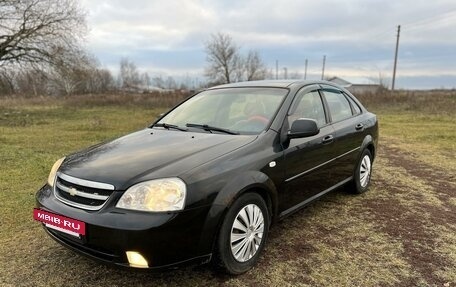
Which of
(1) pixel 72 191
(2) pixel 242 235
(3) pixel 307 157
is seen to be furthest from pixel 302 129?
(1) pixel 72 191

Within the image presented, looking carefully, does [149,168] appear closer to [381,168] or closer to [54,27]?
[381,168]

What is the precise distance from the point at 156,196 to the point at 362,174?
3.56 m

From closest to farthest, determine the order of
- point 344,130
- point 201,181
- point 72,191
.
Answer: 1. point 201,181
2. point 72,191
3. point 344,130

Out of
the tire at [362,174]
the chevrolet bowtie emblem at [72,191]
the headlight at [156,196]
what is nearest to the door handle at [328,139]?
the tire at [362,174]

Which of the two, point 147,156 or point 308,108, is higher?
point 308,108

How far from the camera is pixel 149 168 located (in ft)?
9.27

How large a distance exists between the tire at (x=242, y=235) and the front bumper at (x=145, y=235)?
0.18 metres

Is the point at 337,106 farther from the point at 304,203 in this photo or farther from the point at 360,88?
the point at 360,88

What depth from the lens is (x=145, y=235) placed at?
2523mm

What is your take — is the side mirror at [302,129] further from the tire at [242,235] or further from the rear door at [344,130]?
the rear door at [344,130]

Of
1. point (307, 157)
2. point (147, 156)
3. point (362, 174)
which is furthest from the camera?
point (362, 174)

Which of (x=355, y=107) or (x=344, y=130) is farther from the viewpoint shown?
(x=355, y=107)

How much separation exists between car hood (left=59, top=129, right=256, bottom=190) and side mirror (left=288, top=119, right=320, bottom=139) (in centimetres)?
42

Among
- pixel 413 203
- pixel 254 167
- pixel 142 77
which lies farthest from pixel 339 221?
pixel 142 77
